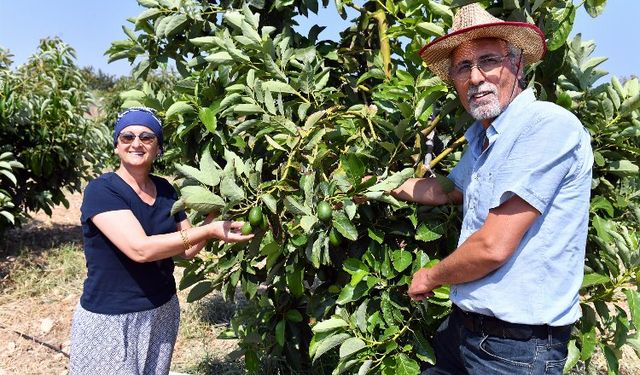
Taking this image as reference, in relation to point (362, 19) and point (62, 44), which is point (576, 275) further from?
point (62, 44)

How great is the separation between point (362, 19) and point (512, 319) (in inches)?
61.2

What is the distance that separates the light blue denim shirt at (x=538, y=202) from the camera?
1.34 m

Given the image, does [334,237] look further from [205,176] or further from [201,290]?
[201,290]

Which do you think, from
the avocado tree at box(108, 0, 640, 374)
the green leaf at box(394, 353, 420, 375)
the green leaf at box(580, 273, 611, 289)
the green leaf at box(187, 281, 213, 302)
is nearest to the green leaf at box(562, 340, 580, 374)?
the avocado tree at box(108, 0, 640, 374)

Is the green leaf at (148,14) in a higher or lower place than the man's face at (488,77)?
higher

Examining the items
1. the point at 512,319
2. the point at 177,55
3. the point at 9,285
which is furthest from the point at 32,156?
the point at 512,319

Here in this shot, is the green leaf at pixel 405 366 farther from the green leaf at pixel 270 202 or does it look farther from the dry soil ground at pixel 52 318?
the dry soil ground at pixel 52 318

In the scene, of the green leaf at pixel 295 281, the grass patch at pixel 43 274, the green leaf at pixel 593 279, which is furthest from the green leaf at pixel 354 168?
the grass patch at pixel 43 274

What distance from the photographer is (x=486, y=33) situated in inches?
58.1

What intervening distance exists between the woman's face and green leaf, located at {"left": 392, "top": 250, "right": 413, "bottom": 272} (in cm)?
93

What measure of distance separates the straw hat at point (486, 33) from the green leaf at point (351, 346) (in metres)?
0.88

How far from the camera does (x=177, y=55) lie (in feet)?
7.99

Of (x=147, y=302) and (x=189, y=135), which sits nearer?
(x=147, y=302)

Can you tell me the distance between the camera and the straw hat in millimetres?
1445
